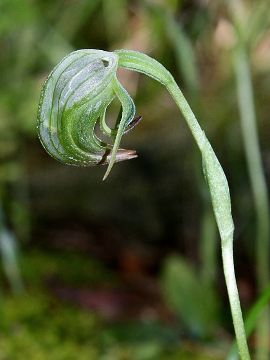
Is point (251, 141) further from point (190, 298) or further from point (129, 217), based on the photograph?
point (129, 217)

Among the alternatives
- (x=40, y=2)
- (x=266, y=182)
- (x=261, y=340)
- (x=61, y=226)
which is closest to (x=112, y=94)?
(x=261, y=340)

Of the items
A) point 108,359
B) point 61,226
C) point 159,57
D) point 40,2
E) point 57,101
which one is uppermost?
point 40,2

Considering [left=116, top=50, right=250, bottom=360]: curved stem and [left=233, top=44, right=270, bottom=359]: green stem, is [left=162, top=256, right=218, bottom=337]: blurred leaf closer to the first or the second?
[left=233, top=44, right=270, bottom=359]: green stem

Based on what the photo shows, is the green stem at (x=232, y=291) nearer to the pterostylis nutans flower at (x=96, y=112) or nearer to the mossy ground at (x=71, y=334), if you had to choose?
the pterostylis nutans flower at (x=96, y=112)

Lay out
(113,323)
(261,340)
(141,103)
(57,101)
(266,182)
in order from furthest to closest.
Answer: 1. (141,103)
2. (266,182)
3. (113,323)
4. (261,340)
5. (57,101)

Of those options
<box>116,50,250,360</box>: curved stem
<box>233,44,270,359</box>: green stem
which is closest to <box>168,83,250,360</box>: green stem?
<box>116,50,250,360</box>: curved stem

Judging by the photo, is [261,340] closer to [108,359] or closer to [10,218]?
[108,359]
